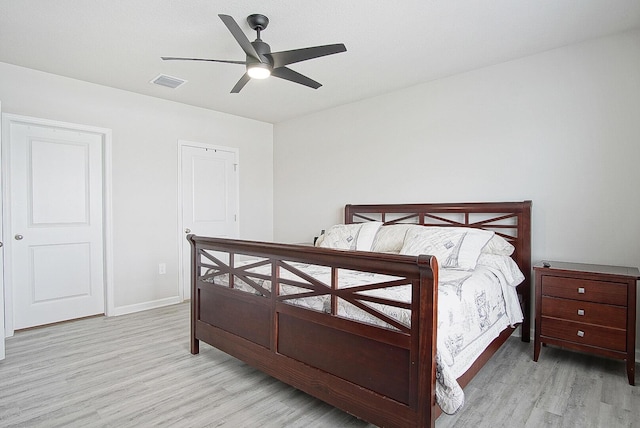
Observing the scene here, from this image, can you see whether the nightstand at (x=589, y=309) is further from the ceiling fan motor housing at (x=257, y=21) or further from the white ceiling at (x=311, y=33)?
the ceiling fan motor housing at (x=257, y=21)

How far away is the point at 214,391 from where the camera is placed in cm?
229

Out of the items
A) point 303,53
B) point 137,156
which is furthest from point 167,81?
point 303,53

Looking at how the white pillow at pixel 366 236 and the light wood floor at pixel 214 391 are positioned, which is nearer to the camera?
the light wood floor at pixel 214 391

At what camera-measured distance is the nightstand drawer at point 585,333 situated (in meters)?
2.37

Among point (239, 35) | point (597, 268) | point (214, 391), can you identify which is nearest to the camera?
A: point (239, 35)

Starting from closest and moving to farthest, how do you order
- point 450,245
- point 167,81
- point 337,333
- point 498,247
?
point 337,333 < point 450,245 < point 498,247 < point 167,81

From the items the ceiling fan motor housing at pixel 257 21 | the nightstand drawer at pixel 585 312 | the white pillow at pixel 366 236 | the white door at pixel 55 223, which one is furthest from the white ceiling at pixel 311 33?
the nightstand drawer at pixel 585 312

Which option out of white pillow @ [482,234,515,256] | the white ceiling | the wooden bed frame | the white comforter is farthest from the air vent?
white pillow @ [482,234,515,256]

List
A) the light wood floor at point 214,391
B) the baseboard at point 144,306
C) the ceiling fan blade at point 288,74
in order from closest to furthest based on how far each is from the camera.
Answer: the light wood floor at point 214,391
the ceiling fan blade at point 288,74
the baseboard at point 144,306

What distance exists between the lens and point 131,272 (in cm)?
407

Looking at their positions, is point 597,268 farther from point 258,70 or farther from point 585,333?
point 258,70

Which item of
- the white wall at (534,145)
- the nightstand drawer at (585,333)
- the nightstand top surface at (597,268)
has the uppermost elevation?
the white wall at (534,145)

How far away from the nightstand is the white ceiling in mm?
1793

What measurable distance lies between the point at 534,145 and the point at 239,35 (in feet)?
8.48
